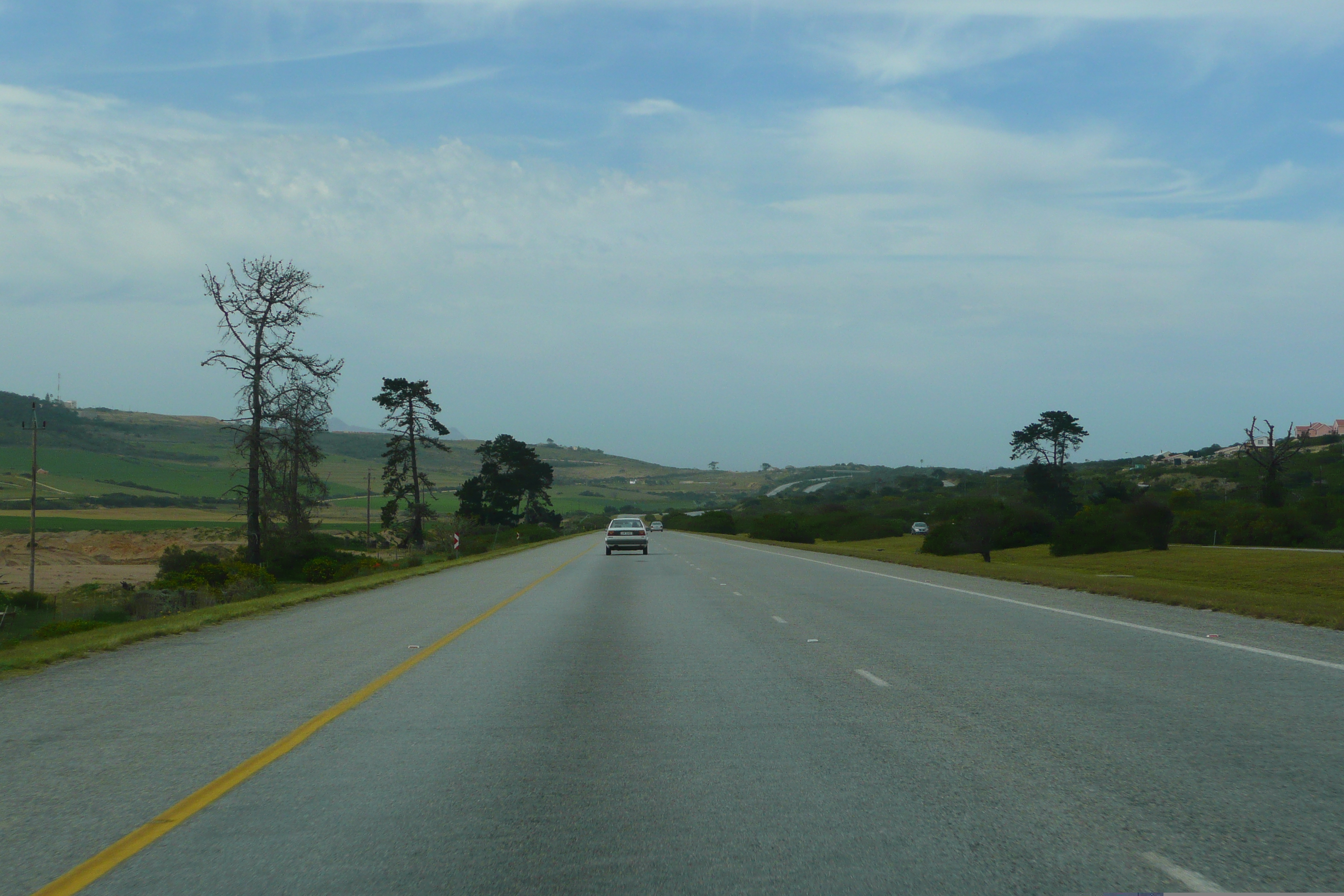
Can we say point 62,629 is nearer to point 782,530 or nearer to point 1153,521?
point 1153,521

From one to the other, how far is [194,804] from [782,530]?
9800 cm

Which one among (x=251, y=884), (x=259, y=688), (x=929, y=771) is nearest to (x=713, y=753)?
(x=929, y=771)

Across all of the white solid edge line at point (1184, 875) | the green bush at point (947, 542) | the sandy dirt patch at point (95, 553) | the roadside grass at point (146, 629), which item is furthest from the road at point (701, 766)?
the sandy dirt patch at point (95, 553)

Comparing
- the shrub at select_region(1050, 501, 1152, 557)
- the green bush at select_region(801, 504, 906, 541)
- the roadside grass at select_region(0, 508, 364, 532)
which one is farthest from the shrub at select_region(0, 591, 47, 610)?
the green bush at select_region(801, 504, 906, 541)

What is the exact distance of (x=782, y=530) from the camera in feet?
340

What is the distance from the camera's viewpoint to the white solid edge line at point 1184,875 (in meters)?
4.89

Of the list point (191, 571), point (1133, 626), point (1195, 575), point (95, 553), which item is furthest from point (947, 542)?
point (95, 553)

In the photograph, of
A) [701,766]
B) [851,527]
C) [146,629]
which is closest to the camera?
[701,766]

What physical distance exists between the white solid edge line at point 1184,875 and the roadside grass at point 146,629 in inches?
466

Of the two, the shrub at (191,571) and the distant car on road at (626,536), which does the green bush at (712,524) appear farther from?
the shrub at (191,571)

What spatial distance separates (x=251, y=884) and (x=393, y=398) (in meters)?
87.7

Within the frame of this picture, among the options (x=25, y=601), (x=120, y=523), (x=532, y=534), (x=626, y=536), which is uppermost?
(x=626, y=536)

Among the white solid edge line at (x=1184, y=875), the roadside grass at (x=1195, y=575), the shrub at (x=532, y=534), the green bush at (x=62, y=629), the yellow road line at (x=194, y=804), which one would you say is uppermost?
the white solid edge line at (x=1184, y=875)

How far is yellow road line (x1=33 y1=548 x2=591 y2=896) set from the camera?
5250mm
